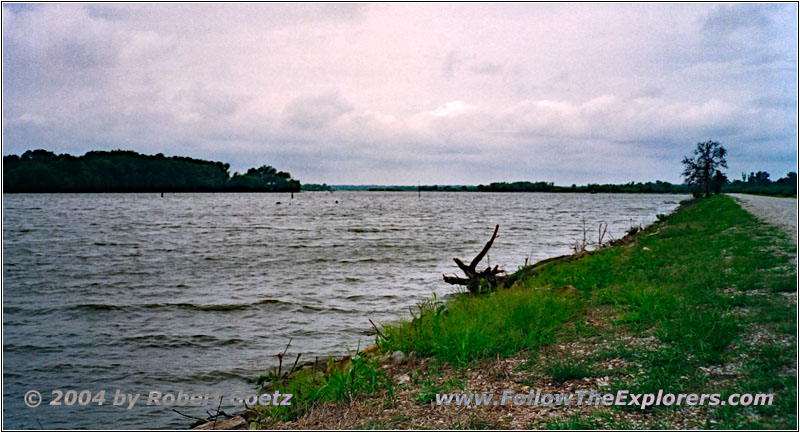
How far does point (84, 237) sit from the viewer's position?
34.1 m

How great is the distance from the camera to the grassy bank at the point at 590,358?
4773 mm

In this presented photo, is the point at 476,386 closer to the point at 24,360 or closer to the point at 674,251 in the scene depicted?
the point at 24,360

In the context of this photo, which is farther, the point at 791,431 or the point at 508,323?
the point at 508,323

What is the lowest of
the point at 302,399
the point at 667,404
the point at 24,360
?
the point at 24,360

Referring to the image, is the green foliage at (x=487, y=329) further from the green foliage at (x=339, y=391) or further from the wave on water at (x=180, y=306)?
the wave on water at (x=180, y=306)

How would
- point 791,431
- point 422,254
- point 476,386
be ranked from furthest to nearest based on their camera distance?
1. point 422,254
2. point 476,386
3. point 791,431

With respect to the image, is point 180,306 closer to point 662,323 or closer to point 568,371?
point 568,371

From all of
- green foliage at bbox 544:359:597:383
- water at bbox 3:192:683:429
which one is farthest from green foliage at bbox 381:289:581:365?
water at bbox 3:192:683:429

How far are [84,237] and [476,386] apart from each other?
35655mm

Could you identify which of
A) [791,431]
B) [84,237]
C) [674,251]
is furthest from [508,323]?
[84,237]

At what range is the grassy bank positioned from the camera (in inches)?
188

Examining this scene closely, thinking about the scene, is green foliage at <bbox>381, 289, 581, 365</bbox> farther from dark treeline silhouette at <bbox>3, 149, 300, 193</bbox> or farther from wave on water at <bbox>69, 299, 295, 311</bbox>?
dark treeline silhouette at <bbox>3, 149, 300, 193</bbox>

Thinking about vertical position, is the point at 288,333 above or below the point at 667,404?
below

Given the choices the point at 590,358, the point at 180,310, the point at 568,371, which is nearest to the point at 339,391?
the point at 568,371
